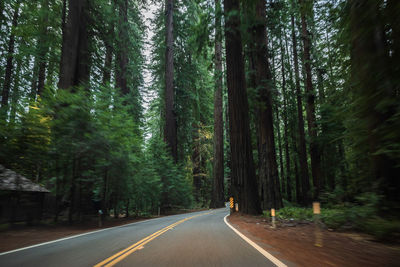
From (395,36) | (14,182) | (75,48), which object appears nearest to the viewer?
(395,36)

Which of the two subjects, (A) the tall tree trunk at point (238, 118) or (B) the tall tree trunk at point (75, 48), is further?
(B) the tall tree trunk at point (75, 48)

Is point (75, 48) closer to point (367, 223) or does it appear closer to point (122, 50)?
point (122, 50)

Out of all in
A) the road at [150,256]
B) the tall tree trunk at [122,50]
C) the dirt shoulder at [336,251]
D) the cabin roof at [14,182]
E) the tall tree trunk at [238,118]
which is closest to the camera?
the dirt shoulder at [336,251]

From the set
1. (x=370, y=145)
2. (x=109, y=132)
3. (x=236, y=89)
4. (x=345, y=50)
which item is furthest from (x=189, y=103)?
(x=370, y=145)

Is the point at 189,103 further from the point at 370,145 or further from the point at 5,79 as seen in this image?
the point at 370,145

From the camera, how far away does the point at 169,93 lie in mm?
26203

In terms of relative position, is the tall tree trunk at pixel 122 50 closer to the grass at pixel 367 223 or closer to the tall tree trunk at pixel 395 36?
the grass at pixel 367 223

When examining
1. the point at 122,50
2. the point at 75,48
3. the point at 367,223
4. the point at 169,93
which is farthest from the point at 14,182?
the point at 169,93

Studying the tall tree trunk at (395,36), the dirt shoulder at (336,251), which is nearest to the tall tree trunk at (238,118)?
the dirt shoulder at (336,251)

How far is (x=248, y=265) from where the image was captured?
13.3 ft

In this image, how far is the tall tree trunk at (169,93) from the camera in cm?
2577

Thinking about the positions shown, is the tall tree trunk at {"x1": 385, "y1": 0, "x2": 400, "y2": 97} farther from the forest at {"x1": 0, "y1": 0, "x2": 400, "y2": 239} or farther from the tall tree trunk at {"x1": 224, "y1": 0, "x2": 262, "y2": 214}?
the tall tree trunk at {"x1": 224, "y1": 0, "x2": 262, "y2": 214}

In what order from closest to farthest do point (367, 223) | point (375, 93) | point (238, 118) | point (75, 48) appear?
point (375, 93) < point (367, 223) < point (238, 118) < point (75, 48)

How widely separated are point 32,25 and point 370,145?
833 inches
